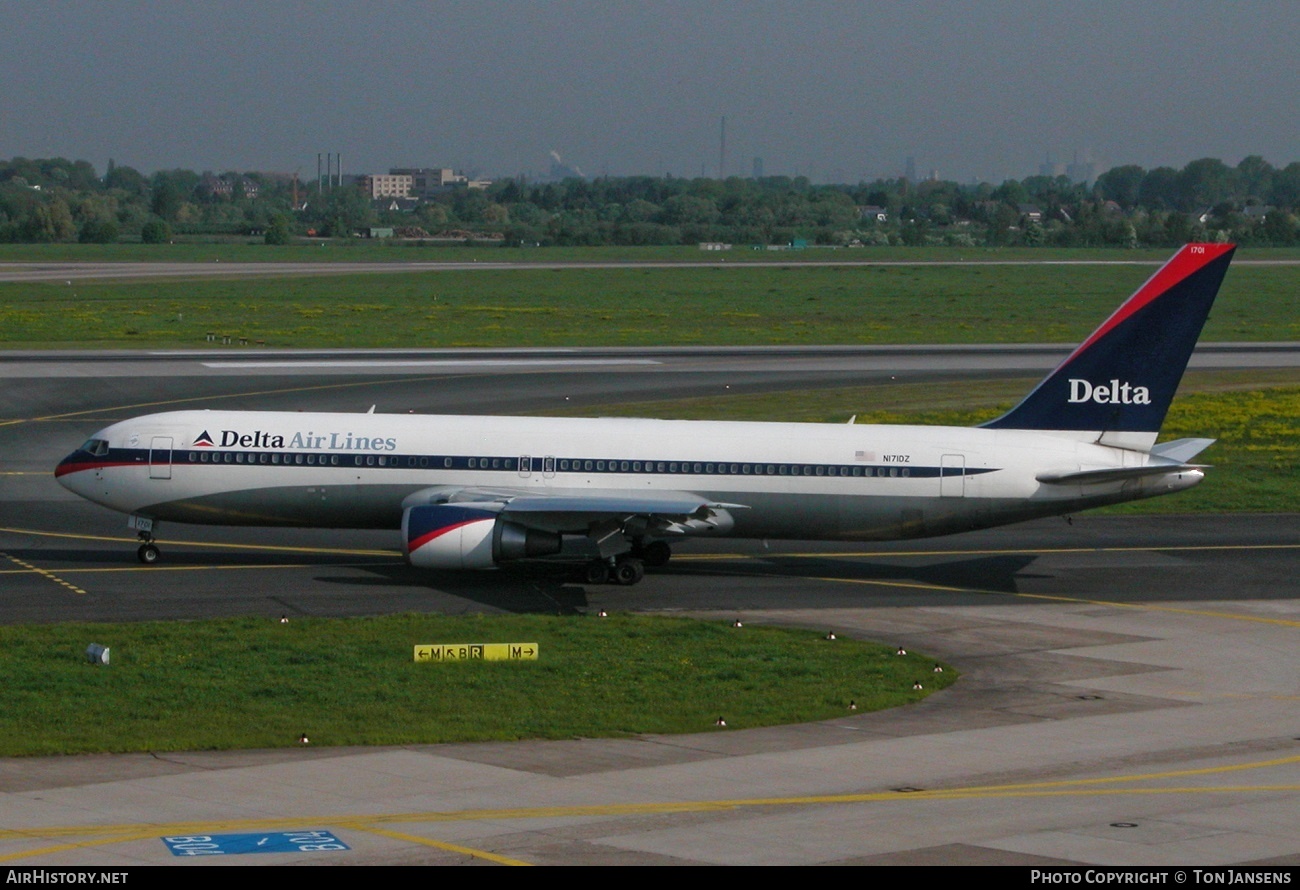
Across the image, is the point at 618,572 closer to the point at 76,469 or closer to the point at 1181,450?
the point at 76,469

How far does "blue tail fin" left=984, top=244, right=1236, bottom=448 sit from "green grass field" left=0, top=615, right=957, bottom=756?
11478 millimetres

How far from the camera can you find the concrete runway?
21812mm

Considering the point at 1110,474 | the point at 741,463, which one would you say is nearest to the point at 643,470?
the point at 741,463

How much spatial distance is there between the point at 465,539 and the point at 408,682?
9477 mm

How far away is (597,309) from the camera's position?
134500 millimetres

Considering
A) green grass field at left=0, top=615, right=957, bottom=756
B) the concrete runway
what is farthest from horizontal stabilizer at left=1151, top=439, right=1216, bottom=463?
green grass field at left=0, top=615, right=957, bottom=756

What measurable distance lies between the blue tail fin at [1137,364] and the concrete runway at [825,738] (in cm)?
441

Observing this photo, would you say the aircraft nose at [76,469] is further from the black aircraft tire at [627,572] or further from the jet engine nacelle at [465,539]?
the black aircraft tire at [627,572]

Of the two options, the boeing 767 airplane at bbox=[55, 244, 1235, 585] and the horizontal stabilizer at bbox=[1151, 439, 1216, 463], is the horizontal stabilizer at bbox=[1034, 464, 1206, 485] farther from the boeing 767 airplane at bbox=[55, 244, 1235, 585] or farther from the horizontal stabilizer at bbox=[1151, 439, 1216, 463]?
the horizontal stabilizer at bbox=[1151, 439, 1216, 463]

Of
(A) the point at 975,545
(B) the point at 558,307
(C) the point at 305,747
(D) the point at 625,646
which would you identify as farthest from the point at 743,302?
(C) the point at 305,747

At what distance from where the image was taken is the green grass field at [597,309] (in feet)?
359

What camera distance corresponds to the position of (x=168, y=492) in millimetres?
44656

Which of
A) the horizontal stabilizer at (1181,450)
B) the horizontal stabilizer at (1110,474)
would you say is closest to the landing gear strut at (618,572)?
the horizontal stabilizer at (1110,474)
